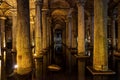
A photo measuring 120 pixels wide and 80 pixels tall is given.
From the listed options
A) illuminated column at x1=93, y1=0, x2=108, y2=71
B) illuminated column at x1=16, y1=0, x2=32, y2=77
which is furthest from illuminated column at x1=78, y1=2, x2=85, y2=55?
illuminated column at x1=16, y1=0, x2=32, y2=77

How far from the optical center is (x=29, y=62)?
28.0 ft

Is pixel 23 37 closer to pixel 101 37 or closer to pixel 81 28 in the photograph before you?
pixel 101 37

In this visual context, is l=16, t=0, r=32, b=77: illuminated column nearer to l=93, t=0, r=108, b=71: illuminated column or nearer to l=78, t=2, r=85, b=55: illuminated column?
l=93, t=0, r=108, b=71: illuminated column

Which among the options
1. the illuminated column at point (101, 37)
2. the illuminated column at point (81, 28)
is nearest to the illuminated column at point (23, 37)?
the illuminated column at point (101, 37)

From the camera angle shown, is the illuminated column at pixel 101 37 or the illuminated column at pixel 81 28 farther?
the illuminated column at pixel 81 28

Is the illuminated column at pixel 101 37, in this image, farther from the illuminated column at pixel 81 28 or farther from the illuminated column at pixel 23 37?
the illuminated column at pixel 81 28

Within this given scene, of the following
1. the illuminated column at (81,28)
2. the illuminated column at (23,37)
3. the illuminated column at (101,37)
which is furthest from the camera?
the illuminated column at (81,28)

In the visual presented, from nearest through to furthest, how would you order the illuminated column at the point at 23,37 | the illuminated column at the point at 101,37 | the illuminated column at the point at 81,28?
1. the illuminated column at the point at 23,37
2. the illuminated column at the point at 101,37
3. the illuminated column at the point at 81,28

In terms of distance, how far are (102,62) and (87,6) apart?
1735 centimetres

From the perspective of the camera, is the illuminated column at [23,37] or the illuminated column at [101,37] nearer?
the illuminated column at [23,37]

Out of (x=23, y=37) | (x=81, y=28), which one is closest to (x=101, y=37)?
(x=23, y=37)

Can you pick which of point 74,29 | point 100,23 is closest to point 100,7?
point 100,23

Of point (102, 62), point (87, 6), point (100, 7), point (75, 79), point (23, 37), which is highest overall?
point (87, 6)

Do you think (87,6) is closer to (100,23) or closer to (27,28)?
(100,23)
